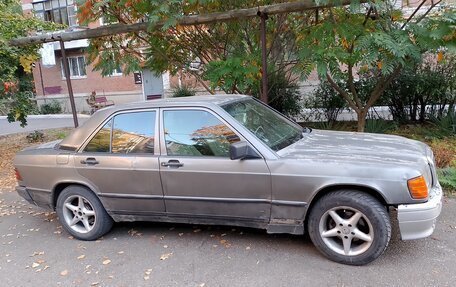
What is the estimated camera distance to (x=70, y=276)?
3.63 metres

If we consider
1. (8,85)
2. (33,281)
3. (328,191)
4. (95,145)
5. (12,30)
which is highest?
(12,30)

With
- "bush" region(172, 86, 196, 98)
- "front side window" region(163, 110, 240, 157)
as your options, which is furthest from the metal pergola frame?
"bush" region(172, 86, 196, 98)

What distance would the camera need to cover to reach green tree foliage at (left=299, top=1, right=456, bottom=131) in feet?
17.1

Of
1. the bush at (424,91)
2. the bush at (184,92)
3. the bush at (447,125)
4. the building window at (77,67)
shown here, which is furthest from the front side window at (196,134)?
the building window at (77,67)

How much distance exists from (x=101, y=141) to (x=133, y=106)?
55 centimetres

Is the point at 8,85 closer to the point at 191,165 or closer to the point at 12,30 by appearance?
the point at 12,30

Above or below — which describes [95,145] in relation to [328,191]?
above

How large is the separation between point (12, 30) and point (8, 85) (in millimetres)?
1452

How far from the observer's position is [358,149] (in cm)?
364

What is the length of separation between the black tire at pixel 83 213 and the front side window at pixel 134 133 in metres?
0.66

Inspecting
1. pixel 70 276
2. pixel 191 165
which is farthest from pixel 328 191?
pixel 70 276

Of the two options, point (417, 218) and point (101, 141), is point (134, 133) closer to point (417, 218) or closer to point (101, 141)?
point (101, 141)

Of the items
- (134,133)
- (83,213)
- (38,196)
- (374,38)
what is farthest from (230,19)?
(38,196)

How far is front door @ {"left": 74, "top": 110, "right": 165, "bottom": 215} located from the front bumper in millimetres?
2324
